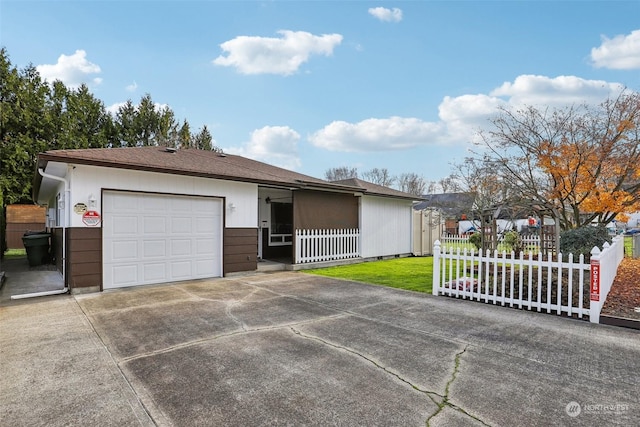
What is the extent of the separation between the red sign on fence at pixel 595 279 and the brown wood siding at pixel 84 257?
8721 millimetres

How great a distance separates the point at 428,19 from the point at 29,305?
11.4m

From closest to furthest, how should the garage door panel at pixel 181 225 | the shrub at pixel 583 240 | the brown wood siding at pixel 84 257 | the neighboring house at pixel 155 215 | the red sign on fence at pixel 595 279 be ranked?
the red sign on fence at pixel 595 279 → the brown wood siding at pixel 84 257 → the neighboring house at pixel 155 215 → the shrub at pixel 583 240 → the garage door panel at pixel 181 225

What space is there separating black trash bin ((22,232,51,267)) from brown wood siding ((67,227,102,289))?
516 centimetres

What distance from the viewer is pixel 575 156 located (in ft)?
27.3

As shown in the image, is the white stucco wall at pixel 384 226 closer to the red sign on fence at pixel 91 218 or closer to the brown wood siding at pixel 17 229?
the red sign on fence at pixel 91 218

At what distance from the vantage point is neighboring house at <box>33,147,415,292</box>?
679 cm

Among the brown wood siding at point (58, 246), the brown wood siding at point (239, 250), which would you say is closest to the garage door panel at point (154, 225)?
the brown wood siding at point (239, 250)

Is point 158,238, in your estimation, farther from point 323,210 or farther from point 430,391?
point 430,391

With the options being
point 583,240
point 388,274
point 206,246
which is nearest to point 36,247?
point 206,246

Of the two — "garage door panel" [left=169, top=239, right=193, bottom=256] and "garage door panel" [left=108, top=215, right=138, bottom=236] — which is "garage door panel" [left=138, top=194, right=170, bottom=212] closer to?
"garage door panel" [left=108, top=215, right=138, bottom=236]

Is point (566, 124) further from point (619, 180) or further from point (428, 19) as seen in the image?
point (428, 19)

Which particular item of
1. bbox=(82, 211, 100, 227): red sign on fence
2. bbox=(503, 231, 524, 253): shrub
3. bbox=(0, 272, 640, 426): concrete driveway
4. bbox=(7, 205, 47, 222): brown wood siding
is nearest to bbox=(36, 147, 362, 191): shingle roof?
bbox=(82, 211, 100, 227): red sign on fence

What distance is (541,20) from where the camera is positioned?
9320 millimetres

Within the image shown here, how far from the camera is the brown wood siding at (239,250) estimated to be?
887 cm
